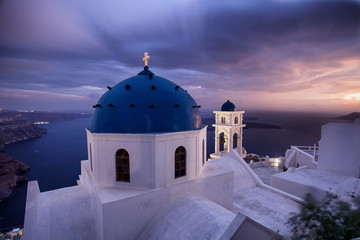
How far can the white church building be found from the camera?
6.50 m

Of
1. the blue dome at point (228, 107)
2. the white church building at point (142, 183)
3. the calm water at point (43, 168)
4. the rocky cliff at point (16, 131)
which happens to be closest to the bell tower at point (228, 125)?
the blue dome at point (228, 107)

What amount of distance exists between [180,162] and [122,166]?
7.89ft

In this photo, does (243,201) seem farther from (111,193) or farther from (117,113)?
(117,113)

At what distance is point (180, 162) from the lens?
7969mm

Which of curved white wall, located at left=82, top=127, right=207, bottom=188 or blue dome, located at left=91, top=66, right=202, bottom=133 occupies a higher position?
blue dome, located at left=91, top=66, right=202, bottom=133

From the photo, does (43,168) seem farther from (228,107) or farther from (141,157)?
(141,157)

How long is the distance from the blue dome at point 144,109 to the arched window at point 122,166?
934 millimetres

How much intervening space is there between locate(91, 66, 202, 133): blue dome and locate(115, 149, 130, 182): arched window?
3.06 ft

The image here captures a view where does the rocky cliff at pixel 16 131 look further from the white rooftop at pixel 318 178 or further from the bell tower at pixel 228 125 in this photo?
the white rooftop at pixel 318 178

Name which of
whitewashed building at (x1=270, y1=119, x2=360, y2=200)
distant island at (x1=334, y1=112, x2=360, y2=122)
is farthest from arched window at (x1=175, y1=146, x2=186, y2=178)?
distant island at (x1=334, y1=112, x2=360, y2=122)

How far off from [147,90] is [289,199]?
999 cm

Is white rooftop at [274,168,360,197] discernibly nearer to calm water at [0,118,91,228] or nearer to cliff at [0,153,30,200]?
calm water at [0,118,91,228]

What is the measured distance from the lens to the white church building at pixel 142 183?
650 cm

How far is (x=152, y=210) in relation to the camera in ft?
23.4
